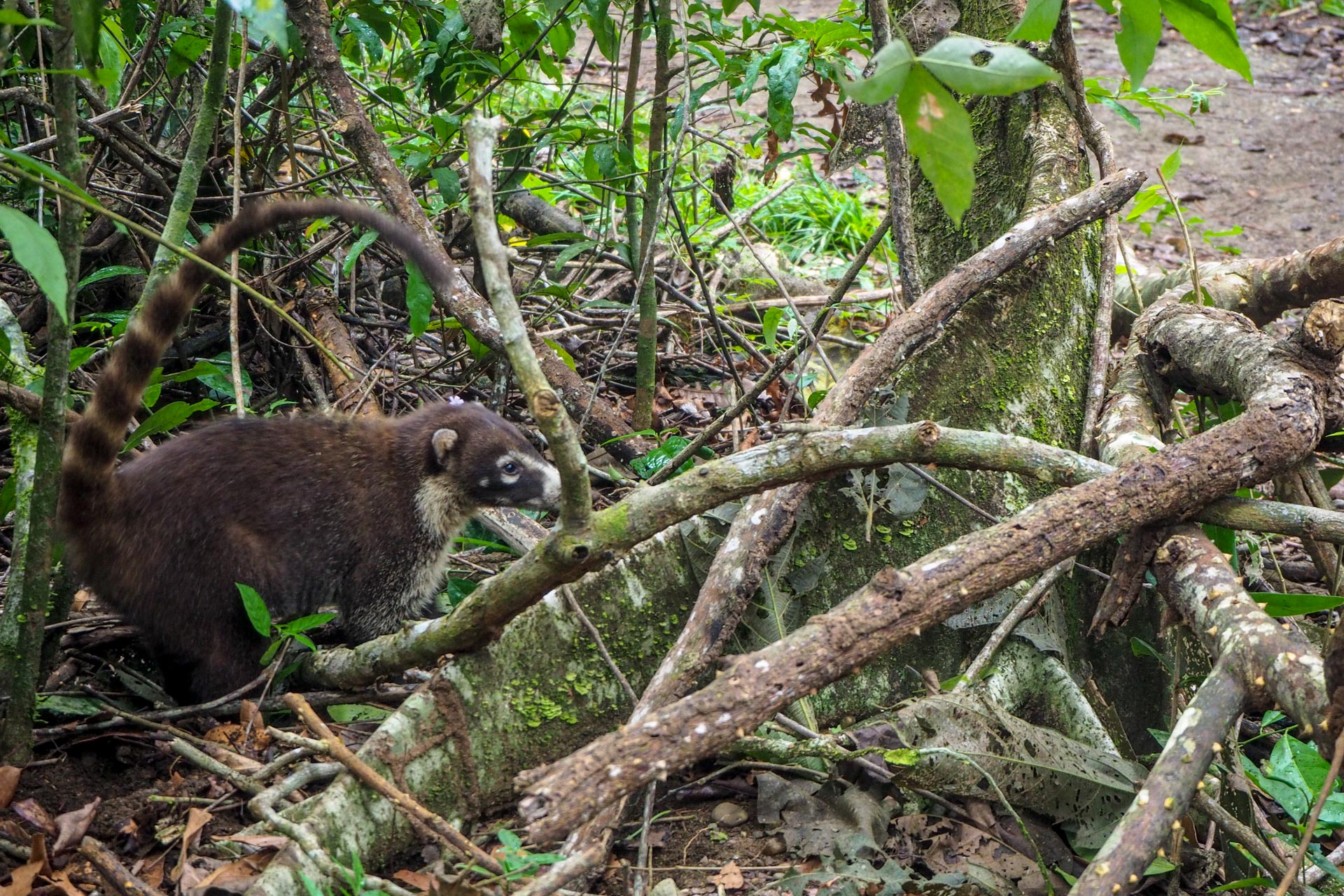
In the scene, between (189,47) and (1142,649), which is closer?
(1142,649)

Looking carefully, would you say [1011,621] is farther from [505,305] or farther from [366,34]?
[366,34]

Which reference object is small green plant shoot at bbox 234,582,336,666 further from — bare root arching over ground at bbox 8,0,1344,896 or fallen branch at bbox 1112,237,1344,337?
fallen branch at bbox 1112,237,1344,337

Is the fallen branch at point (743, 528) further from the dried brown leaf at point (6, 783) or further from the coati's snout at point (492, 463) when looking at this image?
the coati's snout at point (492, 463)

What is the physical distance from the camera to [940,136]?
1253mm

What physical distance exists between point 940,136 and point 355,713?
2461 mm

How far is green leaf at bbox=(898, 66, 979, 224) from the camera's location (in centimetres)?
122

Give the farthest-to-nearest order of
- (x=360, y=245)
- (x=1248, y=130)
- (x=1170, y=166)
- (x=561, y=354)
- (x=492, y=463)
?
(x=1248, y=130)
(x=561, y=354)
(x=492, y=463)
(x=1170, y=166)
(x=360, y=245)

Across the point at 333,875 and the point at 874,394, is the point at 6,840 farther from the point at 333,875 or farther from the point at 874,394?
the point at 874,394

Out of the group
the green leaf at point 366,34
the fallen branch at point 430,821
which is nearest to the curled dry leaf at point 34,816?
the fallen branch at point 430,821

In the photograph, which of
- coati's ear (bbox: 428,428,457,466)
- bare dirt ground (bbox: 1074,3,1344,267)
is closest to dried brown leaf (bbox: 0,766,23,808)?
coati's ear (bbox: 428,428,457,466)

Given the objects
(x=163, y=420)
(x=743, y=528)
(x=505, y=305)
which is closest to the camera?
(x=505, y=305)

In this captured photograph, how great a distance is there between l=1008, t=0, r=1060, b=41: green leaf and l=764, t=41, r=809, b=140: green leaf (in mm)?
2110

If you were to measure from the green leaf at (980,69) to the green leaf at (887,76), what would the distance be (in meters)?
0.02

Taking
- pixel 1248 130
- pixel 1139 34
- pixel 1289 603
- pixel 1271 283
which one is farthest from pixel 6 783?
pixel 1248 130
